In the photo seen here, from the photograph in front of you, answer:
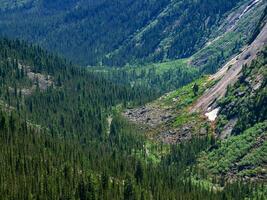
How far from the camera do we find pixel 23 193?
142375mm

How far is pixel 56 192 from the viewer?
5743 inches

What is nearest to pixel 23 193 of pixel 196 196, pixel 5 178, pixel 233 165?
pixel 5 178

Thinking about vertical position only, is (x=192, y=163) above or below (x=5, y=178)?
below

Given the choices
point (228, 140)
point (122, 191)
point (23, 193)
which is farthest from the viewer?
point (228, 140)

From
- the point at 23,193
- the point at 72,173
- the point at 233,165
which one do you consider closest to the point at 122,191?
the point at 72,173

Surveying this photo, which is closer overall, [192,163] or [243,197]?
[243,197]

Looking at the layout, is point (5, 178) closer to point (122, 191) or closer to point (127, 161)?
point (122, 191)

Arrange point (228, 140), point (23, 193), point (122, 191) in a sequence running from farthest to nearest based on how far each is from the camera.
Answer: point (228, 140) < point (122, 191) < point (23, 193)

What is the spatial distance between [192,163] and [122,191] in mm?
50192

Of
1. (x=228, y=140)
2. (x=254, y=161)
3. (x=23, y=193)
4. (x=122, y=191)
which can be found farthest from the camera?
(x=228, y=140)

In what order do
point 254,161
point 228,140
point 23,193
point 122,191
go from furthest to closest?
1. point 228,140
2. point 254,161
3. point 122,191
4. point 23,193

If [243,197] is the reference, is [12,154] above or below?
above

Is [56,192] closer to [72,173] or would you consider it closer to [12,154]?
[72,173]

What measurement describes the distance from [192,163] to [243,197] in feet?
128
